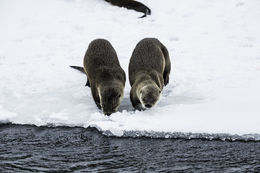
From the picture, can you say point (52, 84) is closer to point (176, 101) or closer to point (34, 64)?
point (34, 64)

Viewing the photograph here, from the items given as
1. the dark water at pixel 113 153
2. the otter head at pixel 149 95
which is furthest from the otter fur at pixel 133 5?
the dark water at pixel 113 153

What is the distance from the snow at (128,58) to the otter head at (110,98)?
0.09 m

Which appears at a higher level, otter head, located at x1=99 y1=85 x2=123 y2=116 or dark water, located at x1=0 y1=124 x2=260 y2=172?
otter head, located at x1=99 y1=85 x2=123 y2=116

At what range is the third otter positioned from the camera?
5788 millimetres

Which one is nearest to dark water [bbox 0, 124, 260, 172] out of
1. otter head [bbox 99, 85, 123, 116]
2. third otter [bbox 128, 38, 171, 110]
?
otter head [bbox 99, 85, 123, 116]

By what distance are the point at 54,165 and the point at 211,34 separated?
15.3ft

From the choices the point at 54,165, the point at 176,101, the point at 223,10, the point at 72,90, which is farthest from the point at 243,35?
the point at 54,165

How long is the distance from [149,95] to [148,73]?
0.62 metres

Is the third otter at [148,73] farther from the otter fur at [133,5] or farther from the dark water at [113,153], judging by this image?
the otter fur at [133,5]

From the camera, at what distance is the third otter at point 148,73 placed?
5788mm

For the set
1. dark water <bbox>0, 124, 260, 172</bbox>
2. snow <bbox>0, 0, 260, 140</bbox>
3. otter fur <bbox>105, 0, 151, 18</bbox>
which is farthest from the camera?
otter fur <bbox>105, 0, 151, 18</bbox>

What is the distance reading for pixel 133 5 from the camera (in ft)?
30.9

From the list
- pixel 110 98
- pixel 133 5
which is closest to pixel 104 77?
pixel 110 98

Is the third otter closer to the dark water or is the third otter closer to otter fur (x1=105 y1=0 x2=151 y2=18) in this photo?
the dark water
